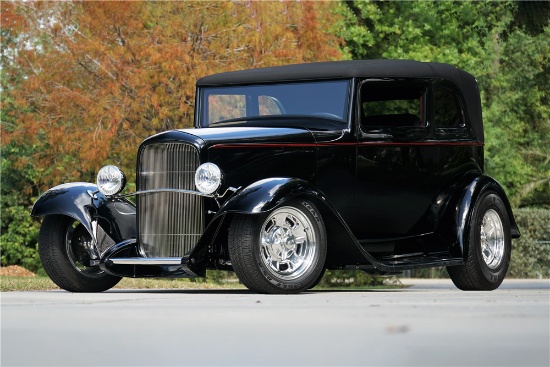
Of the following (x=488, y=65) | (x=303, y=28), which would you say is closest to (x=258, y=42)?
(x=303, y=28)

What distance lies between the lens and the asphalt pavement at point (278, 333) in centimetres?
594

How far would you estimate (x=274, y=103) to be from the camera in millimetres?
12258

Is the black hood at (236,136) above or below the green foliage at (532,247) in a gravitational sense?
above

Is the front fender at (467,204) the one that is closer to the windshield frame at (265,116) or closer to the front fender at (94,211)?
the windshield frame at (265,116)

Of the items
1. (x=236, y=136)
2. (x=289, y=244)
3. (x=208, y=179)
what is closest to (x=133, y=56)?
(x=236, y=136)

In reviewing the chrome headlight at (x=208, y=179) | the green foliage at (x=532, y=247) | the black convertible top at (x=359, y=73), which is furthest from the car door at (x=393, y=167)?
the green foliage at (x=532, y=247)

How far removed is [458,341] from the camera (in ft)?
21.1

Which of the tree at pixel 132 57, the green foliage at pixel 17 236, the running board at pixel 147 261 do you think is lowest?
the green foliage at pixel 17 236

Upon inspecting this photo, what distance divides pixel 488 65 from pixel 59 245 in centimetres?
2690

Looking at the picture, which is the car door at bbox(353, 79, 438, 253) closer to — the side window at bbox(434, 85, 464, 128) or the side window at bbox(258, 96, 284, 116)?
the side window at bbox(434, 85, 464, 128)

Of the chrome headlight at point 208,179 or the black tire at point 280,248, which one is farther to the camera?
the chrome headlight at point 208,179

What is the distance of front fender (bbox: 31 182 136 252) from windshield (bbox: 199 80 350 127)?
1479 mm

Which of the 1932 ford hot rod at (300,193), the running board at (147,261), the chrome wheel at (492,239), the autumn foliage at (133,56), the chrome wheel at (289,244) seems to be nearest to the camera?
the chrome wheel at (289,244)

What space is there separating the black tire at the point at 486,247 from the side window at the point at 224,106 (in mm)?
2840
